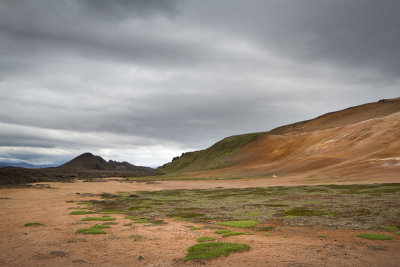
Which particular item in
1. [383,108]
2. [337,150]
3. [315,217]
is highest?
[383,108]

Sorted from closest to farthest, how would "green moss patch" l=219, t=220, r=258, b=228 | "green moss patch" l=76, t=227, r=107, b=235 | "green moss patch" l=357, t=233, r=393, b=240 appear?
"green moss patch" l=357, t=233, r=393, b=240 < "green moss patch" l=76, t=227, r=107, b=235 < "green moss patch" l=219, t=220, r=258, b=228

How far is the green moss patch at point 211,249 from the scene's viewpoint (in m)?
14.8

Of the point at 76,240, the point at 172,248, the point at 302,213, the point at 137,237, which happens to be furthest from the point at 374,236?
the point at 76,240

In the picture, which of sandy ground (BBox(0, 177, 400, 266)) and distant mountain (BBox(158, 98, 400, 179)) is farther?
distant mountain (BBox(158, 98, 400, 179))

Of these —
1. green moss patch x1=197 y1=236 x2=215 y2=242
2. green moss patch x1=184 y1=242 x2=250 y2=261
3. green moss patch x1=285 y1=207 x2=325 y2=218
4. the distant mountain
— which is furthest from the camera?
the distant mountain

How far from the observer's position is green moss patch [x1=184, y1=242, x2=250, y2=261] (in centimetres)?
1482

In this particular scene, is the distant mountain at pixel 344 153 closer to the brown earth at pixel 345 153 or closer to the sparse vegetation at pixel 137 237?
the brown earth at pixel 345 153

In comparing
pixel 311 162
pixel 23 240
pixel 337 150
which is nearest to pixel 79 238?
pixel 23 240

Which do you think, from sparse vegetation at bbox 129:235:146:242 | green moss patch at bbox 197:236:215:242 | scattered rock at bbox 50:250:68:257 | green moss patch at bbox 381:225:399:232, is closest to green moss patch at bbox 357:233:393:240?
green moss patch at bbox 381:225:399:232

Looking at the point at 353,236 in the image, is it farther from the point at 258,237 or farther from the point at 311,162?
the point at 311,162

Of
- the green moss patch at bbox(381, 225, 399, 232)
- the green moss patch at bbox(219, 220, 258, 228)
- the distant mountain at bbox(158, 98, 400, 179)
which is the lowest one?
the green moss patch at bbox(381, 225, 399, 232)

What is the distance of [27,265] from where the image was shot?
14320mm

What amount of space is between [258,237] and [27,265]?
13794mm

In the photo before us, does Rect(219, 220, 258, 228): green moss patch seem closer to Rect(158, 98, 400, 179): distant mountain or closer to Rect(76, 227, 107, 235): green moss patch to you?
Rect(76, 227, 107, 235): green moss patch
